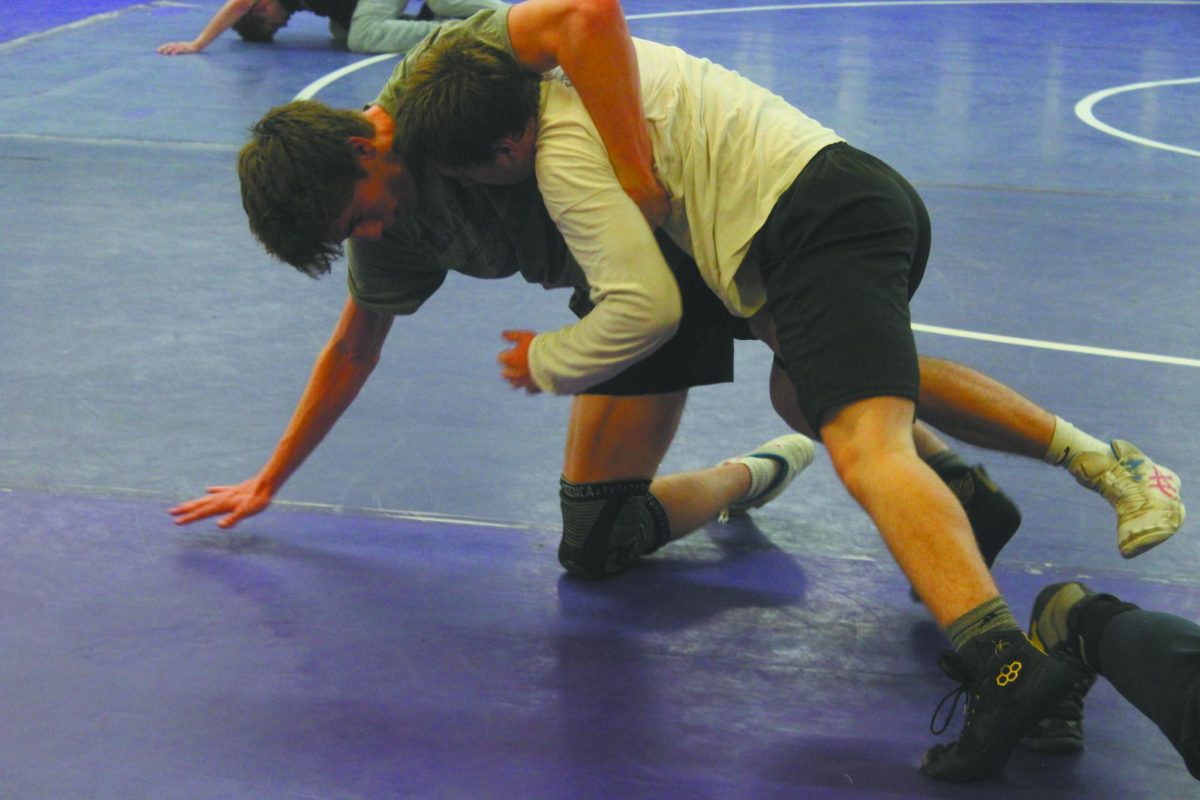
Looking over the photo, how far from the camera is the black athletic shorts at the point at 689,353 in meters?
2.63

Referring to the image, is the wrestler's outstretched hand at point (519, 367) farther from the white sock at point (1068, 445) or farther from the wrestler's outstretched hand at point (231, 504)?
the white sock at point (1068, 445)

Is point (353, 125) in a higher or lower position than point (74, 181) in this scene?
higher

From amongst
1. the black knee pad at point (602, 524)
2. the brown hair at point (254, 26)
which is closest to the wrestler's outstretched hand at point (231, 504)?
the black knee pad at point (602, 524)

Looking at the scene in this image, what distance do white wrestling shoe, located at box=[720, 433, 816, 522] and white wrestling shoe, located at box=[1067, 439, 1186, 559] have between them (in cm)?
62

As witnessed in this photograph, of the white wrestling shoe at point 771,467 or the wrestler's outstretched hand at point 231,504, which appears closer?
the wrestler's outstretched hand at point 231,504

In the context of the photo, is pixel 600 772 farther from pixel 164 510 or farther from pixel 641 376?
pixel 164 510

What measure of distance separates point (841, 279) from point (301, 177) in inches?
33.0

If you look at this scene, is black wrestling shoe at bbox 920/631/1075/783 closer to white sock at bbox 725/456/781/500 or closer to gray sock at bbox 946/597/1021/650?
gray sock at bbox 946/597/1021/650

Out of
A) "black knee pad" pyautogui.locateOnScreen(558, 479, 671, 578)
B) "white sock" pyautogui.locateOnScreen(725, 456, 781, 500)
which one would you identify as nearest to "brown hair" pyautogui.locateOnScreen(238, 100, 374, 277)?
"black knee pad" pyautogui.locateOnScreen(558, 479, 671, 578)

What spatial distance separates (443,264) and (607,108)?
1.55ft

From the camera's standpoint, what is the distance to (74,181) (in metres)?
5.15

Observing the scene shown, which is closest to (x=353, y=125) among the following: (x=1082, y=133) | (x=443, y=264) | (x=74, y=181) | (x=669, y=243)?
(x=443, y=264)

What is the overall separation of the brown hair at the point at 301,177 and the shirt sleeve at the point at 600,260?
0.31 meters

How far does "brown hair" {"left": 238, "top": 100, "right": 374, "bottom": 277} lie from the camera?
215cm
